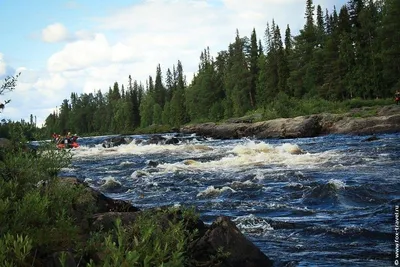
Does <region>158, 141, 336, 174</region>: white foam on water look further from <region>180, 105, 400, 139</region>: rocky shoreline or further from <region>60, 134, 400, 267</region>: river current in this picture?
<region>180, 105, 400, 139</region>: rocky shoreline

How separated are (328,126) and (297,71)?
32515 mm

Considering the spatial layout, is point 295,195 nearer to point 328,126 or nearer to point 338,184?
point 338,184

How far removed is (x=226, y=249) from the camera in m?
5.62

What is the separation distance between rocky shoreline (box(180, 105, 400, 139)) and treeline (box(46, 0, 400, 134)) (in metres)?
9.78

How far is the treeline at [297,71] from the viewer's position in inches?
1914

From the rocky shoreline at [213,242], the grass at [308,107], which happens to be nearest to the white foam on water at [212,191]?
the rocky shoreline at [213,242]

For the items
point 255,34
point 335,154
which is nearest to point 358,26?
point 255,34

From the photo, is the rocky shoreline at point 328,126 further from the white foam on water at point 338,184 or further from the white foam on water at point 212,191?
the white foam on water at point 212,191

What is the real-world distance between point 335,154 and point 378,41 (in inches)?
1434

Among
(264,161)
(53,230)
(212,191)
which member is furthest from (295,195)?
(53,230)

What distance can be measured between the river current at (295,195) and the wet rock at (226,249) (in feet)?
1.84

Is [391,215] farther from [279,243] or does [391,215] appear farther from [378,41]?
[378,41]

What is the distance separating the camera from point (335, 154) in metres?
18.5

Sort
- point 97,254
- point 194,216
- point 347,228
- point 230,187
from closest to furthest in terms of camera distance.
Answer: point 97,254 → point 194,216 → point 347,228 → point 230,187
